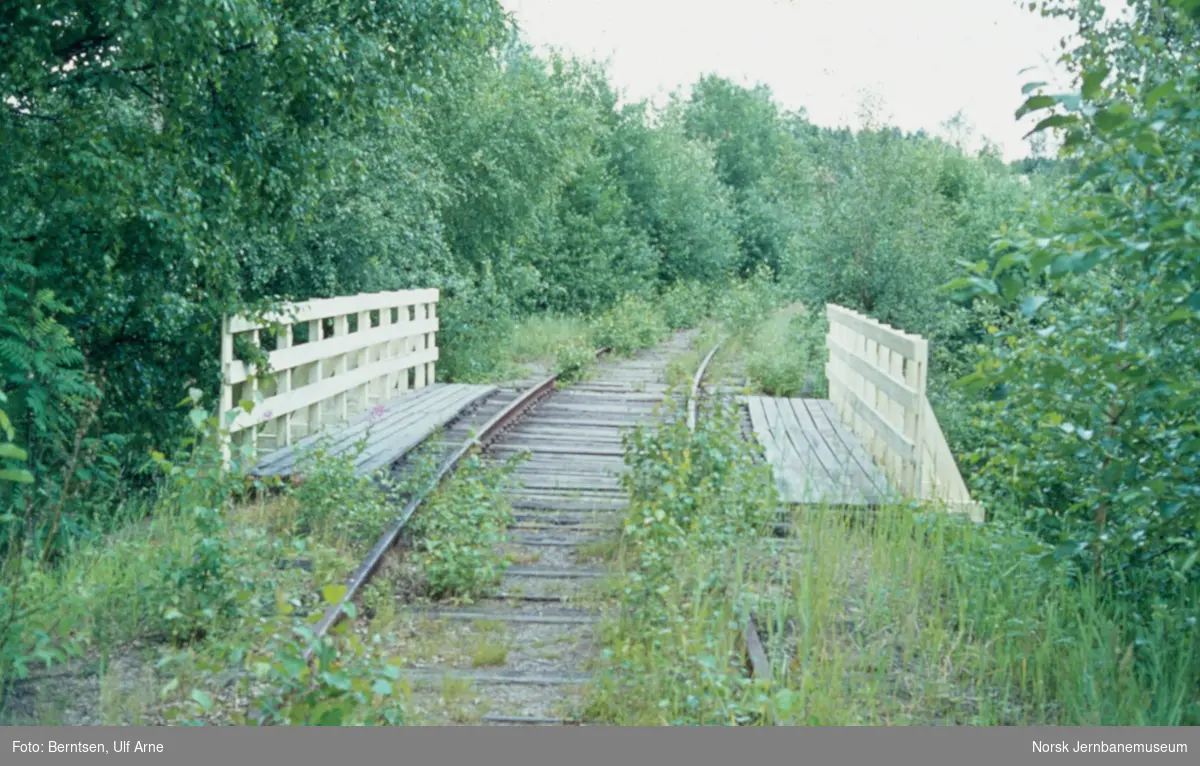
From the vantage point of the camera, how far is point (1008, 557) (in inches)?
245

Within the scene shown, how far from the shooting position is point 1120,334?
5340 millimetres

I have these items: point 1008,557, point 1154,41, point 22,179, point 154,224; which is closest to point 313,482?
point 154,224

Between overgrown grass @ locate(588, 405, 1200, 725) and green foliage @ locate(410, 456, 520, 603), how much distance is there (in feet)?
2.65

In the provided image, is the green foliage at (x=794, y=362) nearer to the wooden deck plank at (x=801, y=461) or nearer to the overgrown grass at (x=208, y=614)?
the wooden deck plank at (x=801, y=461)

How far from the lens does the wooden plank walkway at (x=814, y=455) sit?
27.9 ft

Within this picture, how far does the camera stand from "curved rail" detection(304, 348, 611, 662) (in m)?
5.55

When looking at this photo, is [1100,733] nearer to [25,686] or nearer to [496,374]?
[25,686]

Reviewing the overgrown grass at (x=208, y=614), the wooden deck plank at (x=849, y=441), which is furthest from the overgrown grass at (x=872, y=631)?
the wooden deck plank at (x=849, y=441)

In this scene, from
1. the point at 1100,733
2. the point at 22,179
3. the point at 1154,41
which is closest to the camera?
the point at 1154,41

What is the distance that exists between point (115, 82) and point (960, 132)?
28610 mm

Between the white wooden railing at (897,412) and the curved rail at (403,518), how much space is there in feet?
10.2

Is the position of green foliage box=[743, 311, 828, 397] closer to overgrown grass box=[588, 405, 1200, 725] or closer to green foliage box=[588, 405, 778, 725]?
green foliage box=[588, 405, 778, 725]

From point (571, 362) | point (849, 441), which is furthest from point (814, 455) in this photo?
point (571, 362)

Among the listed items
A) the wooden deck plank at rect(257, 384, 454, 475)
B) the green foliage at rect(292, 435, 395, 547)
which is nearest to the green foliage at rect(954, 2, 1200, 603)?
the green foliage at rect(292, 435, 395, 547)
